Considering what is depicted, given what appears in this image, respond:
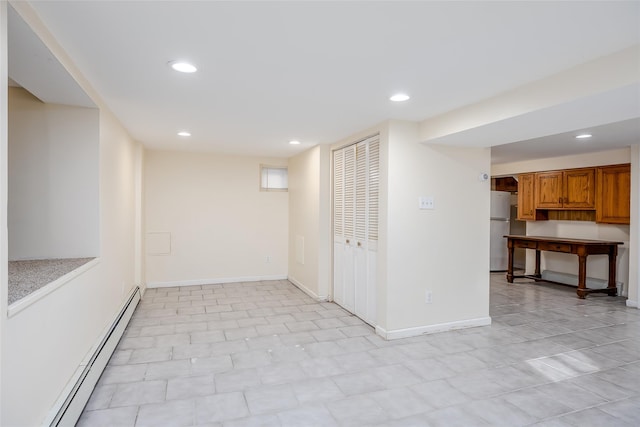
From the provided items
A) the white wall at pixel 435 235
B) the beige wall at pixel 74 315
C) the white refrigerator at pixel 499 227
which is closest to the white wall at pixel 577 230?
the white refrigerator at pixel 499 227

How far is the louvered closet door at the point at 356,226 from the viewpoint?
4.00 metres

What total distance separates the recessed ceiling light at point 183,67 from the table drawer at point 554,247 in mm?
5871

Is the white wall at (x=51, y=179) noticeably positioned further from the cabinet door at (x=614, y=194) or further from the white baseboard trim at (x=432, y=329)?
the cabinet door at (x=614, y=194)

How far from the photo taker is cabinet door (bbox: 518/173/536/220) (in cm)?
673

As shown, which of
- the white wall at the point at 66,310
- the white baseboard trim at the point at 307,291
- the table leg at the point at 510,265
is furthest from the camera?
the table leg at the point at 510,265

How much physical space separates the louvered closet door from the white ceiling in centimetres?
88

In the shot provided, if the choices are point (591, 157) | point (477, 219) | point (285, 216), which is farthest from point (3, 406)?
point (591, 157)

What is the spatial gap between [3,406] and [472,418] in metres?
2.42

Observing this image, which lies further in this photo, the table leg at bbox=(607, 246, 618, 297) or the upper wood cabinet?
the upper wood cabinet

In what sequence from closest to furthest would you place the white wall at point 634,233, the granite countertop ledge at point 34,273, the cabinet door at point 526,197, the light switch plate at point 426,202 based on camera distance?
the granite countertop ledge at point 34,273 < the light switch plate at point 426,202 < the white wall at point 634,233 < the cabinet door at point 526,197

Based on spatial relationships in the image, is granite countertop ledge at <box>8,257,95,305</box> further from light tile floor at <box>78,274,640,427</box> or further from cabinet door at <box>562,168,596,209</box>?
cabinet door at <box>562,168,596,209</box>

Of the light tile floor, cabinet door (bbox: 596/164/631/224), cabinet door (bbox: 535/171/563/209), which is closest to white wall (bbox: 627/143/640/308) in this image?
cabinet door (bbox: 596/164/631/224)

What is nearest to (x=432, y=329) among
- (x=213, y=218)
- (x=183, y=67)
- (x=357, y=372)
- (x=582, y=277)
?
(x=357, y=372)

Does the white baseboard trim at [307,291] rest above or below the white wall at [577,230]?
below
